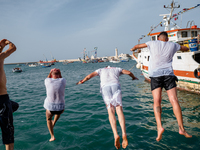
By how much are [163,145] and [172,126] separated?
6.07 ft

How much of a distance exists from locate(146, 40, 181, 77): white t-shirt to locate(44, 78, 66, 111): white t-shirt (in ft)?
9.84

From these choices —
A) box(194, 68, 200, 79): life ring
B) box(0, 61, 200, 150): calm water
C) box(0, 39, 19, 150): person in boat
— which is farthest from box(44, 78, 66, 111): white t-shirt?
box(194, 68, 200, 79): life ring

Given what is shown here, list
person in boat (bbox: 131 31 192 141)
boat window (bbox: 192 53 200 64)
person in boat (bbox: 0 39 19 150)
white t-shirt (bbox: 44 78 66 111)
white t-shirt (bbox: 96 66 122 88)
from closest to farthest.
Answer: person in boat (bbox: 0 39 19 150) < person in boat (bbox: 131 31 192 141) < white t-shirt (bbox: 96 66 122 88) < white t-shirt (bbox: 44 78 66 111) < boat window (bbox: 192 53 200 64)

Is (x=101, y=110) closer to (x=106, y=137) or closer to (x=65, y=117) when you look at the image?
(x=65, y=117)

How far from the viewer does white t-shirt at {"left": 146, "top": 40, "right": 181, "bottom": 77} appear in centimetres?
403

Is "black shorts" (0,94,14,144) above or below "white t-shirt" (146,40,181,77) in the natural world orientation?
below

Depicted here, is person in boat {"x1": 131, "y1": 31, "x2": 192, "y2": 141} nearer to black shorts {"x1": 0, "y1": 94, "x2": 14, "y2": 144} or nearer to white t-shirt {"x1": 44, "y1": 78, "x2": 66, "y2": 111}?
white t-shirt {"x1": 44, "y1": 78, "x2": 66, "y2": 111}

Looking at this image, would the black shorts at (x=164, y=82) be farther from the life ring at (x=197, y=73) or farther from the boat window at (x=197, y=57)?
the boat window at (x=197, y=57)

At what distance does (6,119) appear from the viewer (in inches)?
140

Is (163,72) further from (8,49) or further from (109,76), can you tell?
(8,49)

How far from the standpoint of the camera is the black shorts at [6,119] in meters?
3.49

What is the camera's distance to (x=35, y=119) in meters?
8.34

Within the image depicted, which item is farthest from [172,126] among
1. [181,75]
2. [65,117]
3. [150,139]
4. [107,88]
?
[181,75]

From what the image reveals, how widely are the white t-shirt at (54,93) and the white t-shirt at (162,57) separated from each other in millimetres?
2999
